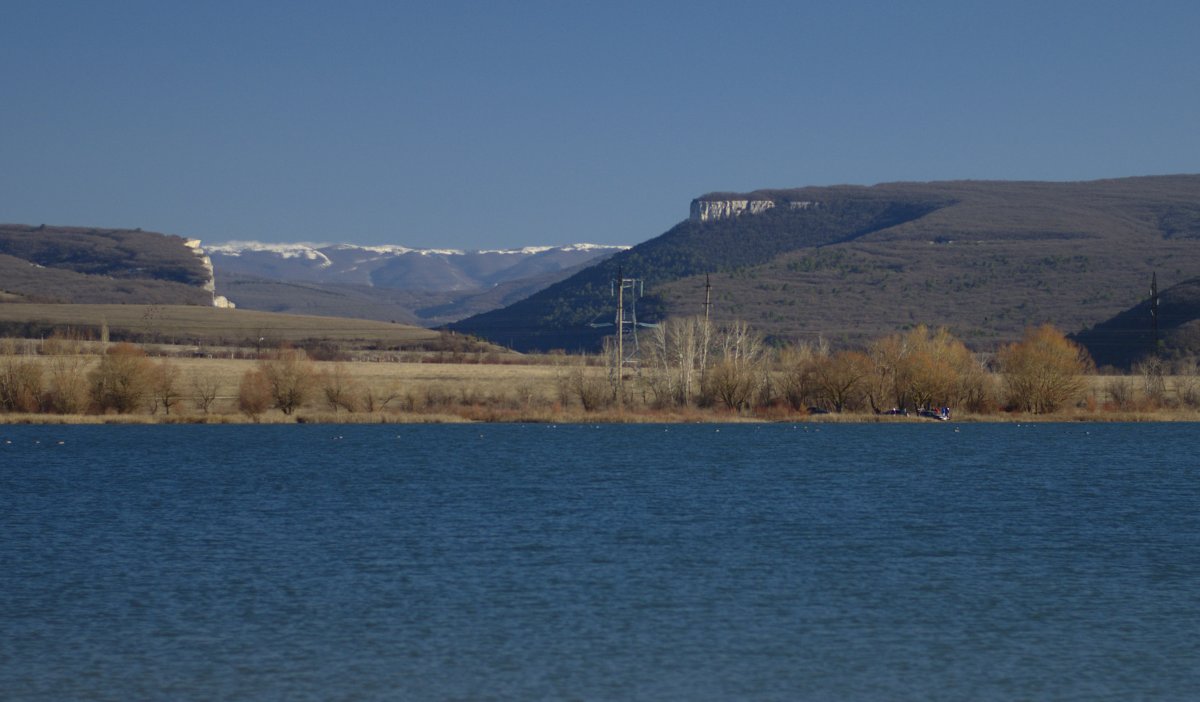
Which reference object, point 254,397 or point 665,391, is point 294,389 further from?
point 665,391

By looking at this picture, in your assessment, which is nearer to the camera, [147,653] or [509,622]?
[147,653]

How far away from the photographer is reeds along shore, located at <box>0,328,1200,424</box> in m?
71.9

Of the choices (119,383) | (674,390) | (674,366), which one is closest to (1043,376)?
(674,390)

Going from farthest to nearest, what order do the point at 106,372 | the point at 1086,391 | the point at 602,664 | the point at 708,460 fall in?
the point at 1086,391, the point at 106,372, the point at 708,460, the point at 602,664

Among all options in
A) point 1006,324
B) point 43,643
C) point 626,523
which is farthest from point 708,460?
point 1006,324

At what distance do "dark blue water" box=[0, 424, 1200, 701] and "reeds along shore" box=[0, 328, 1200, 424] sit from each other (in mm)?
22367

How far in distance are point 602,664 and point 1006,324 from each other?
132639 millimetres

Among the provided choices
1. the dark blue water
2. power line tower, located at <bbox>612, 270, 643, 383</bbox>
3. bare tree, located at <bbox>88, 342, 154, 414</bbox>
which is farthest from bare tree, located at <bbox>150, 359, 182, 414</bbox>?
power line tower, located at <bbox>612, 270, 643, 383</bbox>

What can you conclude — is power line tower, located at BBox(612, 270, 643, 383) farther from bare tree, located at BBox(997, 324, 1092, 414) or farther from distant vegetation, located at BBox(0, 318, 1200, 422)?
bare tree, located at BBox(997, 324, 1092, 414)

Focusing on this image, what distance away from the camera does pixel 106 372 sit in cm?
7169

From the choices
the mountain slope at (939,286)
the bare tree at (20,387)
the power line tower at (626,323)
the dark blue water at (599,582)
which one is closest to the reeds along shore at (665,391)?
the bare tree at (20,387)

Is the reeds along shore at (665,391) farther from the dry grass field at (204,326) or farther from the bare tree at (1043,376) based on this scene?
the dry grass field at (204,326)

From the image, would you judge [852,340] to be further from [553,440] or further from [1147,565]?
[1147,565]

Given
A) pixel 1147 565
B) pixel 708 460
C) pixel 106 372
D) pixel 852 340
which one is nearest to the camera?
pixel 1147 565
